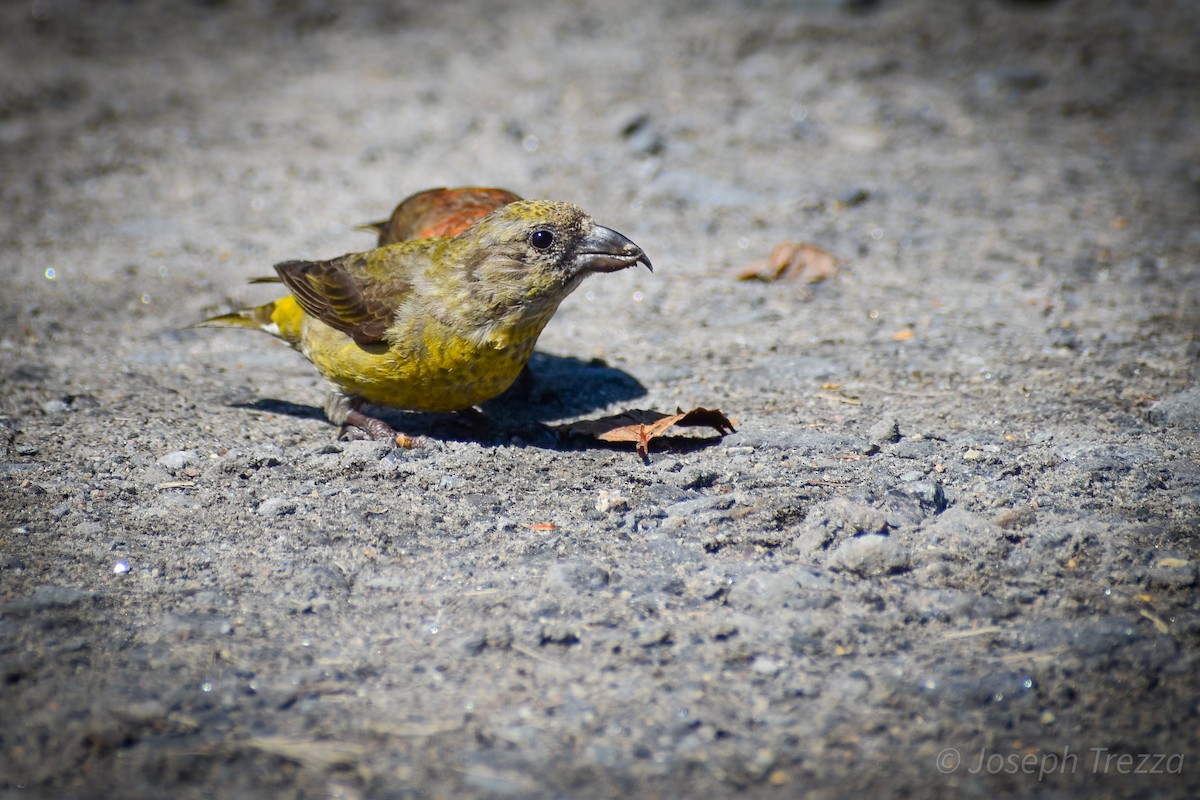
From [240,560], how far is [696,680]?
1.64 metres

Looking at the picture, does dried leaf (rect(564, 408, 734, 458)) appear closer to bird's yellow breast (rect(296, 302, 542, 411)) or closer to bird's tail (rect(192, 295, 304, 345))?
bird's yellow breast (rect(296, 302, 542, 411))

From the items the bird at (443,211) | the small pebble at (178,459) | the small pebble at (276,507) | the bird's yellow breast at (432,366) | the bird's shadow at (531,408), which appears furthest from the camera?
the bird at (443,211)

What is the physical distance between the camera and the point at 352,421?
186 inches

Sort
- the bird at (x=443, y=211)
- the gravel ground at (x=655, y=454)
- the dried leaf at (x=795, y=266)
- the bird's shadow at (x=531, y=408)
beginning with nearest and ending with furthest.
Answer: the gravel ground at (x=655, y=454) < the bird's shadow at (x=531, y=408) < the bird at (x=443, y=211) < the dried leaf at (x=795, y=266)

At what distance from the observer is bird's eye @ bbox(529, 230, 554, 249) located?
4.52 m

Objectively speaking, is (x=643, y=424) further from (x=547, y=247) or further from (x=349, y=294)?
(x=349, y=294)

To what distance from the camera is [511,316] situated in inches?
178

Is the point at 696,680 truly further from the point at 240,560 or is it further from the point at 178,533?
the point at 178,533

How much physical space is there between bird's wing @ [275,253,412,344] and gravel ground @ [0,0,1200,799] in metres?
0.52

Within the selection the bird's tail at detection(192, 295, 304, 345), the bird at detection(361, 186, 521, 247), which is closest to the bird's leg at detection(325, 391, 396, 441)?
the bird's tail at detection(192, 295, 304, 345)

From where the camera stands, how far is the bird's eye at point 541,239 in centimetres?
452

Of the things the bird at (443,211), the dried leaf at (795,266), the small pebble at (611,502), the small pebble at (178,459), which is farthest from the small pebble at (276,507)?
the dried leaf at (795,266)

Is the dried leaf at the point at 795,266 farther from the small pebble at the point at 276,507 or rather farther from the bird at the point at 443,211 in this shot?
the small pebble at the point at 276,507

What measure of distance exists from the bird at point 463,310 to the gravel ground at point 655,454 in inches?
12.1
